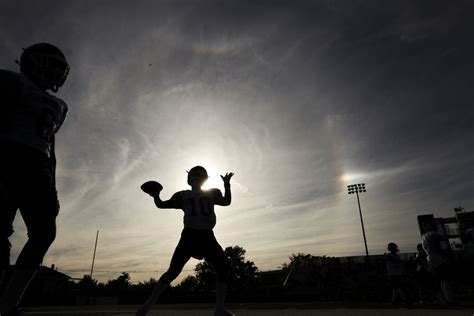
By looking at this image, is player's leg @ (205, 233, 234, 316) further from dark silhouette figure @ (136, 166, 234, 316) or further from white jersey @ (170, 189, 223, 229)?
white jersey @ (170, 189, 223, 229)

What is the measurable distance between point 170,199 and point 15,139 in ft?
8.79

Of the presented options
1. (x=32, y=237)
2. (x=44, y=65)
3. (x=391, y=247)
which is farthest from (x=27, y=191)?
(x=391, y=247)

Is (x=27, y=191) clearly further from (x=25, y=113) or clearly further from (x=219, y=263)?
(x=219, y=263)

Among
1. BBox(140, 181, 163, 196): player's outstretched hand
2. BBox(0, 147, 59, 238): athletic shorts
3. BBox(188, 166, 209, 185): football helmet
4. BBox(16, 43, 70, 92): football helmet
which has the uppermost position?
BBox(16, 43, 70, 92): football helmet

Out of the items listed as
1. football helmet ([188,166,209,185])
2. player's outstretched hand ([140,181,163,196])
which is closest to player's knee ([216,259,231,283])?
football helmet ([188,166,209,185])

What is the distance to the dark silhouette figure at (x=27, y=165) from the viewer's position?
221 cm

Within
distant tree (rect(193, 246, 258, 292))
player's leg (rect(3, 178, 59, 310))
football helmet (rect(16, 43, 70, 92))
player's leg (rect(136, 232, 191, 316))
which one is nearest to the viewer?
player's leg (rect(3, 178, 59, 310))

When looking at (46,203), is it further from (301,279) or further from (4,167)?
(301,279)

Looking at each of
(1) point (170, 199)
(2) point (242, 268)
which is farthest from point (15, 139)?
(2) point (242, 268)

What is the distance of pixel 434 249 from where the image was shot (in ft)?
25.5

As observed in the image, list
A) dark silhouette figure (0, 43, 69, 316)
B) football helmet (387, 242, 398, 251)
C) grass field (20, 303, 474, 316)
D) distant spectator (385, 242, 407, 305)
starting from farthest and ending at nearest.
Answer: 1. football helmet (387, 242, 398, 251)
2. distant spectator (385, 242, 407, 305)
3. grass field (20, 303, 474, 316)
4. dark silhouette figure (0, 43, 69, 316)

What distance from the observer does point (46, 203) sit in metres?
2.47

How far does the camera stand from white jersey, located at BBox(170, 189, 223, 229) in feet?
14.1

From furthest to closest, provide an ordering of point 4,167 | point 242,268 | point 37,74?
point 242,268, point 37,74, point 4,167
